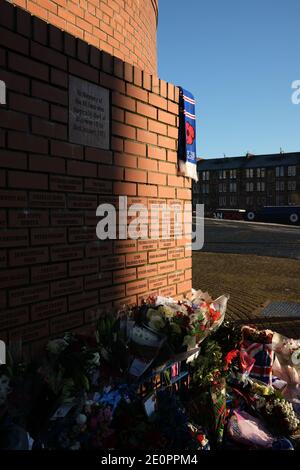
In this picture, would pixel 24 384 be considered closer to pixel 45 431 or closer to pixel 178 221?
pixel 45 431

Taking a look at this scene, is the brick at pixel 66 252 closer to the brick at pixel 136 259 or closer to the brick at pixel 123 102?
the brick at pixel 136 259

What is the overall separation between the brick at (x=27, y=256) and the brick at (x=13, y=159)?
48cm

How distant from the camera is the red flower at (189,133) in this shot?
405cm

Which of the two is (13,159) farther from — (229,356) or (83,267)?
(229,356)

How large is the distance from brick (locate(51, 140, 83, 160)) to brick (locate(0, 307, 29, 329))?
3.22 feet

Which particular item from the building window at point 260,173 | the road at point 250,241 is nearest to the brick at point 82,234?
the road at point 250,241

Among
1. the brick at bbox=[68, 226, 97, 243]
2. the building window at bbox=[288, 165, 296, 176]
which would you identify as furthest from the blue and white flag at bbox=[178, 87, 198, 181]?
the building window at bbox=[288, 165, 296, 176]

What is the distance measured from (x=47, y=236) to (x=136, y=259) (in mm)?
987

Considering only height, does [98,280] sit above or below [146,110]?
below

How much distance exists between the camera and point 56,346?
2506mm

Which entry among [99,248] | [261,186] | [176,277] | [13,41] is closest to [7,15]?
[13,41]

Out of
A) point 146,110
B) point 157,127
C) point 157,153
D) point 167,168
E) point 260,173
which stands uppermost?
point 260,173

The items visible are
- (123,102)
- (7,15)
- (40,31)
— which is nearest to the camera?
(7,15)

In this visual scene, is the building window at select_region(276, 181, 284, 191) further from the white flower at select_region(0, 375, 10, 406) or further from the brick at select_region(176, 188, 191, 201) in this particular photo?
the white flower at select_region(0, 375, 10, 406)
